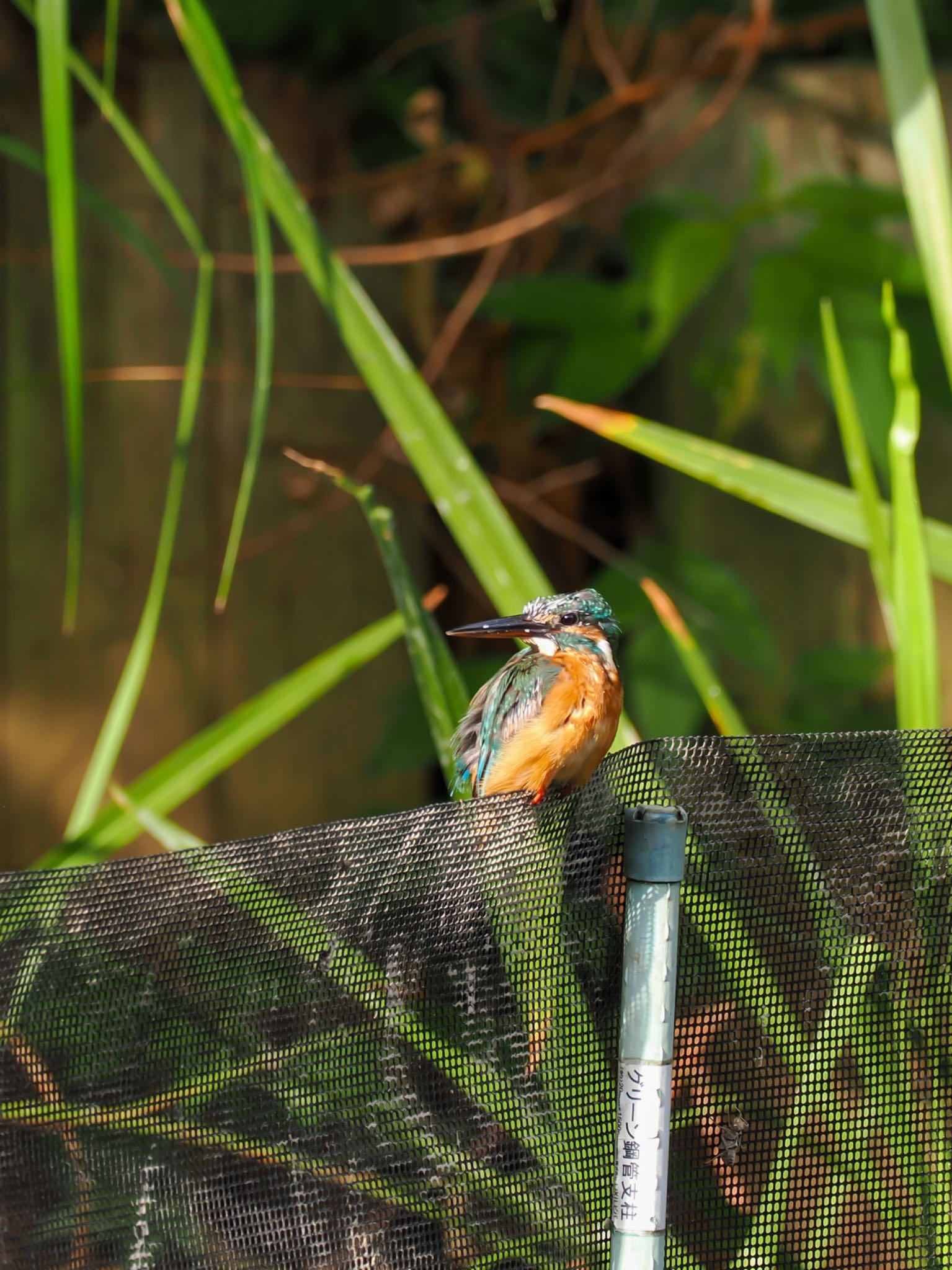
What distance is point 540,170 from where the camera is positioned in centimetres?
254

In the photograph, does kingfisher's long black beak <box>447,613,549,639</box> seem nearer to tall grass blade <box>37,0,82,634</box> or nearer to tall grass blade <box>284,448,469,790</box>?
tall grass blade <box>284,448,469,790</box>

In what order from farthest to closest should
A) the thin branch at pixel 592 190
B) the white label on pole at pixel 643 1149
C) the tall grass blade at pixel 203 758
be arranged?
the thin branch at pixel 592 190
the tall grass blade at pixel 203 758
the white label on pole at pixel 643 1149

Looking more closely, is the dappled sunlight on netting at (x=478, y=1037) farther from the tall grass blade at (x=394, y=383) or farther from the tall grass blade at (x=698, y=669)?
the tall grass blade at (x=394, y=383)

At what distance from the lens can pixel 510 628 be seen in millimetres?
1362

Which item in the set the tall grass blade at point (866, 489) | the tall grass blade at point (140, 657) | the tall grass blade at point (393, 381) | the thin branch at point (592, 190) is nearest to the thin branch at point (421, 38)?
the thin branch at point (592, 190)

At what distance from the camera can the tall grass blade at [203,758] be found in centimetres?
117

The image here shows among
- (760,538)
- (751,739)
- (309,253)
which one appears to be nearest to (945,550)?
(751,739)

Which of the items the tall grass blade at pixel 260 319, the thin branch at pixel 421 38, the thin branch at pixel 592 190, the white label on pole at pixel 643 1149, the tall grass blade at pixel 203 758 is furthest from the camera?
the thin branch at pixel 421 38

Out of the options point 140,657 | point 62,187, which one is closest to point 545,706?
point 140,657

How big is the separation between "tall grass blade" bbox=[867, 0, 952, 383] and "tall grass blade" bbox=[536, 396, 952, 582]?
0.19 metres

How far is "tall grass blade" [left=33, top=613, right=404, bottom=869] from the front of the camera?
117 cm

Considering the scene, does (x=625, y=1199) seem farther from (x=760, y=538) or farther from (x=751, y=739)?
(x=760, y=538)

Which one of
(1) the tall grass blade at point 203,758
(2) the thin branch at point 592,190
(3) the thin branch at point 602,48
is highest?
(3) the thin branch at point 602,48

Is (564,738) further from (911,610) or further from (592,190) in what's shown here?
(592,190)
